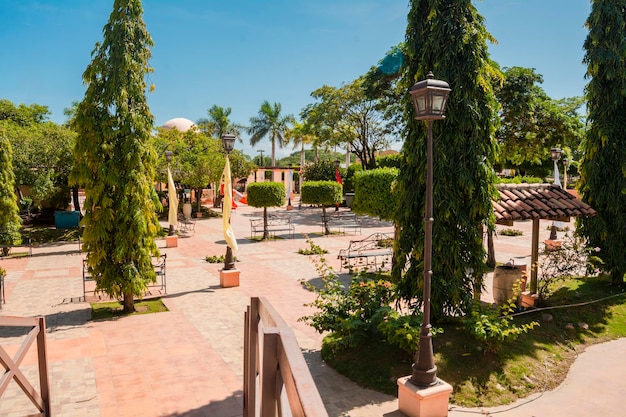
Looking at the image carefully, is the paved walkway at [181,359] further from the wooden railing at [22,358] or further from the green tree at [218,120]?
the green tree at [218,120]

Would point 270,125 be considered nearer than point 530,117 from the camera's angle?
No

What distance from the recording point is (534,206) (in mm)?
9375

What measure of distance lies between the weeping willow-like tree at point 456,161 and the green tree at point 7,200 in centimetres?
1358

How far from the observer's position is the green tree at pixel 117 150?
9.22 m

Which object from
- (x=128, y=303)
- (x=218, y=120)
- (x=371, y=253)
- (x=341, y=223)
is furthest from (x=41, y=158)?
(x=218, y=120)

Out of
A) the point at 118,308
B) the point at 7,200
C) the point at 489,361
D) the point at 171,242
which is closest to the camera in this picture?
the point at 489,361

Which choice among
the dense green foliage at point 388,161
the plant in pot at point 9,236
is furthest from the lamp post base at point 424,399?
the dense green foliage at point 388,161

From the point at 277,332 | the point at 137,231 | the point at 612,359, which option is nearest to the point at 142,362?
the point at 137,231

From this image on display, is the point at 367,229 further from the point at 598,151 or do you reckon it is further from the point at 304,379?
the point at 304,379

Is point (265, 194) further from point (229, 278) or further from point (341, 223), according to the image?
point (229, 278)

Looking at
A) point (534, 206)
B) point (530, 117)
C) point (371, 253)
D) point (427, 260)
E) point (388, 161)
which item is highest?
point (530, 117)

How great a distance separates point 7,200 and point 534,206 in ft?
52.7

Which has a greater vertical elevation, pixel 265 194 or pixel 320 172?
pixel 320 172

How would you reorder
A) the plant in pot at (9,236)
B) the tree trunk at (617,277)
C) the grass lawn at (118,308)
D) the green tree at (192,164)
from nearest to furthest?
the grass lawn at (118,308)
the tree trunk at (617,277)
the plant in pot at (9,236)
the green tree at (192,164)
